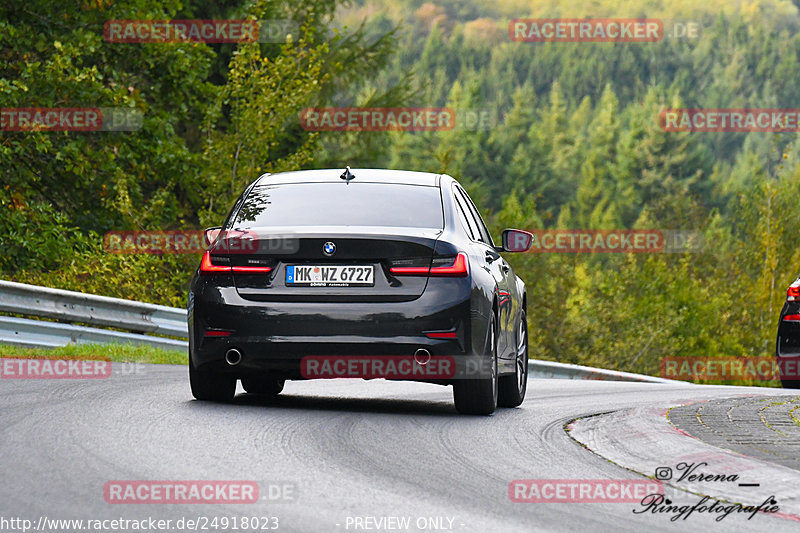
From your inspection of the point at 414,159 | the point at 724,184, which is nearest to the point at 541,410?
the point at 414,159

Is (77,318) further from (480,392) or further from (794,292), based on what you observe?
(794,292)

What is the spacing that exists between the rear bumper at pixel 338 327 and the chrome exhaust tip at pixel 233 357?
2 centimetres

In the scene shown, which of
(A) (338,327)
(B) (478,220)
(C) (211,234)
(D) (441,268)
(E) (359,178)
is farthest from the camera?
(B) (478,220)

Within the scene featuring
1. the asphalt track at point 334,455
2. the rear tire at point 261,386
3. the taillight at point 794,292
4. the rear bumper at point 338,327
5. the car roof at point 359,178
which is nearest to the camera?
the asphalt track at point 334,455

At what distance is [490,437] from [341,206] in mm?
2126

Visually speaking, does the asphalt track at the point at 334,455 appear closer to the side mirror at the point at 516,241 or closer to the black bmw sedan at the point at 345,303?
the black bmw sedan at the point at 345,303

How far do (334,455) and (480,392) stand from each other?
7.78 feet

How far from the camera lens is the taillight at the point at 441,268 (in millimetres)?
8797

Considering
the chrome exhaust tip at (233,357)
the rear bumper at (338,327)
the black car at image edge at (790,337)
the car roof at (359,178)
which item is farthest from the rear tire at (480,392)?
the black car at image edge at (790,337)

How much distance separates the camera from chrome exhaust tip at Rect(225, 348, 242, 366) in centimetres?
890

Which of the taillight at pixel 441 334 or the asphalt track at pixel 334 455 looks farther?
the taillight at pixel 441 334

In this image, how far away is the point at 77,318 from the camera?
15211 millimetres

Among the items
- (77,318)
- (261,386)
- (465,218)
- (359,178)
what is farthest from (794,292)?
(77,318)

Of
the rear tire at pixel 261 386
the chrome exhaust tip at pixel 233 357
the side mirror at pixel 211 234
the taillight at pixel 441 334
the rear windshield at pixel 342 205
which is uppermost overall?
the rear windshield at pixel 342 205
